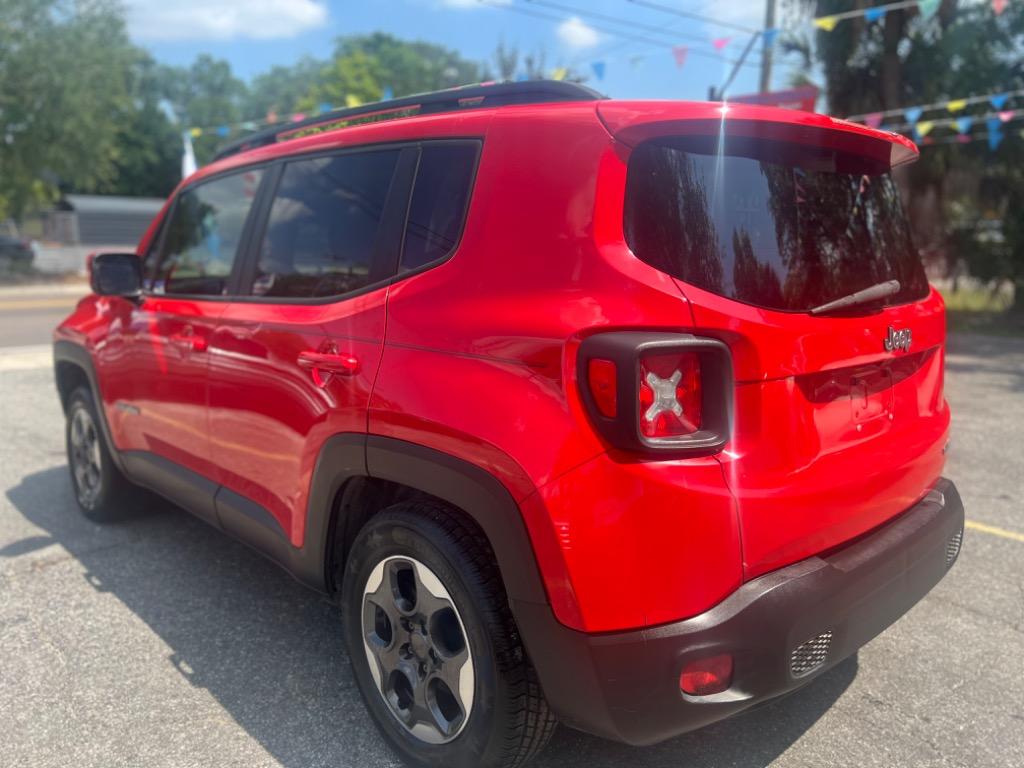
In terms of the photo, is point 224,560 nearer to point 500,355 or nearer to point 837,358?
point 500,355

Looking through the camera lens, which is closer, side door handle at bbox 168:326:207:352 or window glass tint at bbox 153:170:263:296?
side door handle at bbox 168:326:207:352

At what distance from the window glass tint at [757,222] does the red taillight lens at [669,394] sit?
205mm

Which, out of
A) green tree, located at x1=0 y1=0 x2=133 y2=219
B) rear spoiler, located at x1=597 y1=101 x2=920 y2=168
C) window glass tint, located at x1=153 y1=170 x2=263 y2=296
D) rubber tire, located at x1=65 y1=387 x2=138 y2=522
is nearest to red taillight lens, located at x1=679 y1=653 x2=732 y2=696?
rear spoiler, located at x1=597 y1=101 x2=920 y2=168

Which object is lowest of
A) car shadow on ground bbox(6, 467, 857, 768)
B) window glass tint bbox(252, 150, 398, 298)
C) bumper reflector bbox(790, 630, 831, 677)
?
car shadow on ground bbox(6, 467, 857, 768)

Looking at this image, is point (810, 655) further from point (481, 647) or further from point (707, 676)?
point (481, 647)

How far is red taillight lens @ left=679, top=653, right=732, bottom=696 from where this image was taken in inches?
73.9

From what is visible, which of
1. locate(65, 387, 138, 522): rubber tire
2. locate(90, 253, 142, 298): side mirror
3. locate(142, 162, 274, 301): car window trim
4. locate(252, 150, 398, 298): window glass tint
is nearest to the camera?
locate(252, 150, 398, 298): window glass tint

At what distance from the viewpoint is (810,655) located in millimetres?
2021

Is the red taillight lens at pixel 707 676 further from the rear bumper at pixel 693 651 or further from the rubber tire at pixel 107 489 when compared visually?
the rubber tire at pixel 107 489

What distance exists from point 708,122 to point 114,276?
290 cm

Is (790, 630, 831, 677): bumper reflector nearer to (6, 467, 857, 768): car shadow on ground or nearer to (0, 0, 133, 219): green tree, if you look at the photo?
(6, 467, 857, 768): car shadow on ground

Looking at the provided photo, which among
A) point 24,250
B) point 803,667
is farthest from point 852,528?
point 24,250

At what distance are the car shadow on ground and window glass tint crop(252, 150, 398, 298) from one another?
4.33 feet

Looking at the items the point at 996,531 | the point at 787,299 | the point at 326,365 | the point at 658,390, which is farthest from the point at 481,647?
the point at 996,531
